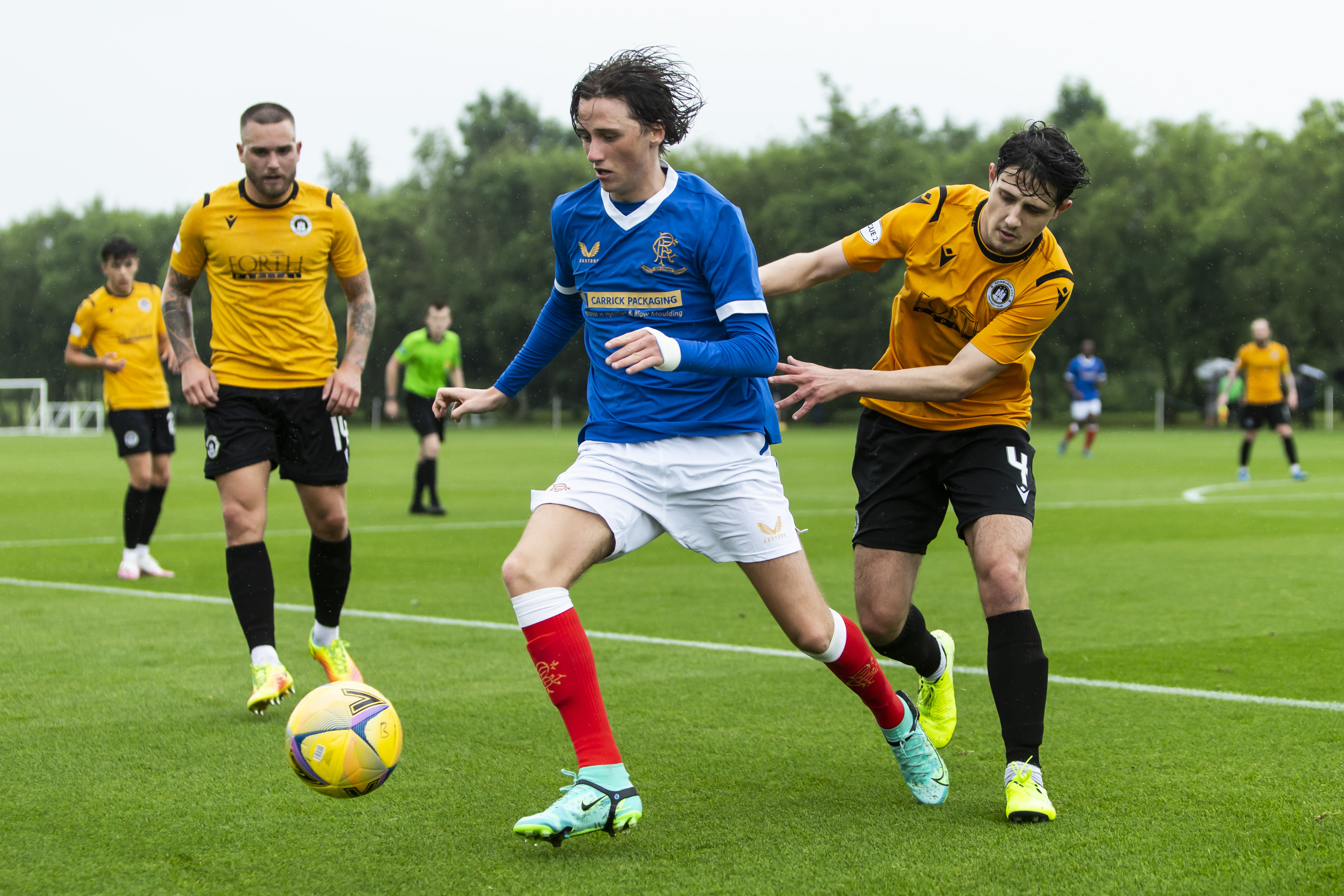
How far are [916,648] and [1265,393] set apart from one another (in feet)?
54.7

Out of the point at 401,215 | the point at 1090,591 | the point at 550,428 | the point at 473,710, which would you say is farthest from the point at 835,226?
the point at 473,710

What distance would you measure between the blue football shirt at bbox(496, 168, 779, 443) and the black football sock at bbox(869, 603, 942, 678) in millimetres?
984

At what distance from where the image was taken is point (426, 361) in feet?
49.8

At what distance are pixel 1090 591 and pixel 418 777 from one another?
18.0 feet

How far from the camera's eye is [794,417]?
14.1 ft

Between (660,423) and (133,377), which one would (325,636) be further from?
(133,377)

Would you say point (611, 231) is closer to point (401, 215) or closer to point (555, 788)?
point (555, 788)

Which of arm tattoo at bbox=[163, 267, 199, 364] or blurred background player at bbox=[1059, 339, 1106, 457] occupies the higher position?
arm tattoo at bbox=[163, 267, 199, 364]

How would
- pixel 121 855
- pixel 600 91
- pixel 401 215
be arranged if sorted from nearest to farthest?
pixel 121 855 → pixel 600 91 → pixel 401 215

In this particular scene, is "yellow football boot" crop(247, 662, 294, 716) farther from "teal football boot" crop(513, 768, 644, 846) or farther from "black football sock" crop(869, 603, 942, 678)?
"black football sock" crop(869, 603, 942, 678)

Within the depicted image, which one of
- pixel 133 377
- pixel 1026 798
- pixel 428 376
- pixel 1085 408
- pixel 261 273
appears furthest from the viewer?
pixel 1085 408

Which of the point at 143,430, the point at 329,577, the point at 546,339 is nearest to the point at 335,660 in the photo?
the point at 329,577

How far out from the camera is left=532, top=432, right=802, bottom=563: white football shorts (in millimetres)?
4008

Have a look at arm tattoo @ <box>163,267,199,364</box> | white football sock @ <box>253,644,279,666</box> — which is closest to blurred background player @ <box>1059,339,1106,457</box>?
arm tattoo @ <box>163,267,199,364</box>
